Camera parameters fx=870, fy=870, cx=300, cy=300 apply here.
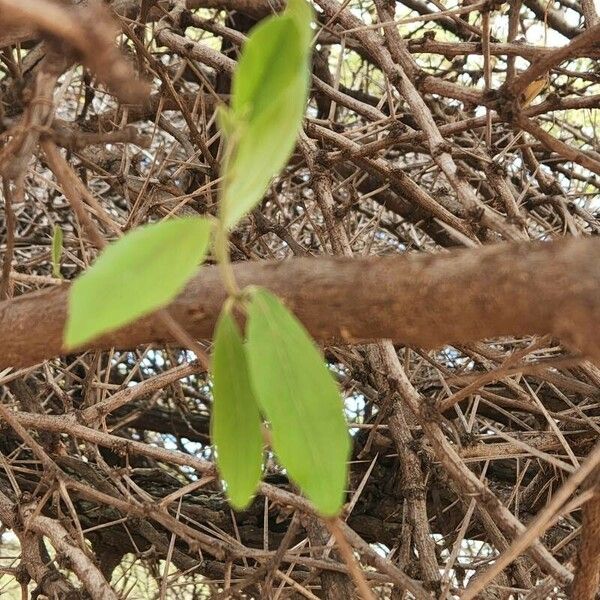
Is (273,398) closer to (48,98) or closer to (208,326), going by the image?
(208,326)

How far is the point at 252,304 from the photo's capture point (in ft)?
1.13

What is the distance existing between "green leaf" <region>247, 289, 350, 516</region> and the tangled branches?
11 centimetres

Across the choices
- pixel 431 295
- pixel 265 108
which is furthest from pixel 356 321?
pixel 265 108

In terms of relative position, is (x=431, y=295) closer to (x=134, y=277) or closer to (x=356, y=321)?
(x=356, y=321)

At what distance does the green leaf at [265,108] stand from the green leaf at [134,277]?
0.7 inches

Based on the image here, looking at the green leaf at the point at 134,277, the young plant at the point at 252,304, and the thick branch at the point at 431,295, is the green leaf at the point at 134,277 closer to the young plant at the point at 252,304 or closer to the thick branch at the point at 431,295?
the young plant at the point at 252,304

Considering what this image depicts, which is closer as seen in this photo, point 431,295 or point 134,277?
point 134,277

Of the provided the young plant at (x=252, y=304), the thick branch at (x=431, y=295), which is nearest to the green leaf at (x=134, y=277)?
the young plant at (x=252, y=304)

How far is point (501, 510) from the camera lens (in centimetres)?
64

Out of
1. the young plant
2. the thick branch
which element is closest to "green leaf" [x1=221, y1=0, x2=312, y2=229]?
the young plant

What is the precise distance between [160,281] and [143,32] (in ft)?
3.30

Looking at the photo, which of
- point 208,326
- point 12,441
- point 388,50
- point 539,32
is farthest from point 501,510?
point 539,32

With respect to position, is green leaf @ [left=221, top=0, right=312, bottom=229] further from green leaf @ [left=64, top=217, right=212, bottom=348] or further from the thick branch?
the thick branch

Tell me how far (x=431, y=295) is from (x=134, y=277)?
0.19 metres
